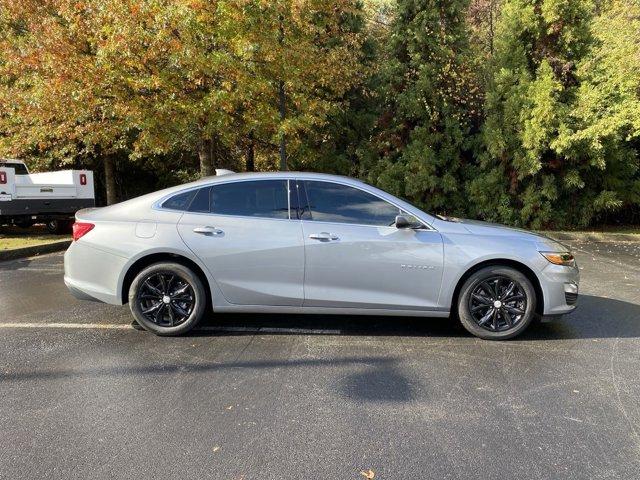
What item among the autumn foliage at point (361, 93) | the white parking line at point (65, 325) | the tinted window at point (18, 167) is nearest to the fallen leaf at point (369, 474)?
the white parking line at point (65, 325)

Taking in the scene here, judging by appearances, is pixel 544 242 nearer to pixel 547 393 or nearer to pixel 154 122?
pixel 547 393

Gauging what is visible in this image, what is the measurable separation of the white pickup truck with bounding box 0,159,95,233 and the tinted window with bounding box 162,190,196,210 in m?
8.16

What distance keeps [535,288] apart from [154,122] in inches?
338

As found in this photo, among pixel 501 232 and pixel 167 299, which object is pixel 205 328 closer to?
pixel 167 299

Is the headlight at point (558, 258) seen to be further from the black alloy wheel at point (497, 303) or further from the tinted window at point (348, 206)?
the tinted window at point (348, 206)

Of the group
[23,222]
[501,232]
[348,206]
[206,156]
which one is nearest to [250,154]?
[206,156]

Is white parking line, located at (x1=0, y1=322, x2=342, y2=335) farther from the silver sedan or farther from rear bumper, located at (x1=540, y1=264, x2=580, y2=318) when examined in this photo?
rear bumper, located at (x1=540, y1=264, x2=580, y2=318)

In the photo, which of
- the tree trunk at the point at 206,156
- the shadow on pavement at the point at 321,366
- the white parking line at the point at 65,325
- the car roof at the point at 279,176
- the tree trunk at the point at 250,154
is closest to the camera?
the shadow on pavement at the point at 321,366

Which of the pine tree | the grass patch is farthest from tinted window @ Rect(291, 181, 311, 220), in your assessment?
the pine tree

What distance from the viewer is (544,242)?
4.56 metres

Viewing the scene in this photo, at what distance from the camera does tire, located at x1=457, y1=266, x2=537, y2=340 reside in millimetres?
4457

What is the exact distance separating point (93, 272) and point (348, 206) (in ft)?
8.30

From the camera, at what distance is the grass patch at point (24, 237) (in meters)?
9.89

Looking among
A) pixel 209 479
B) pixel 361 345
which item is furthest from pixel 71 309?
pixel 209 479
